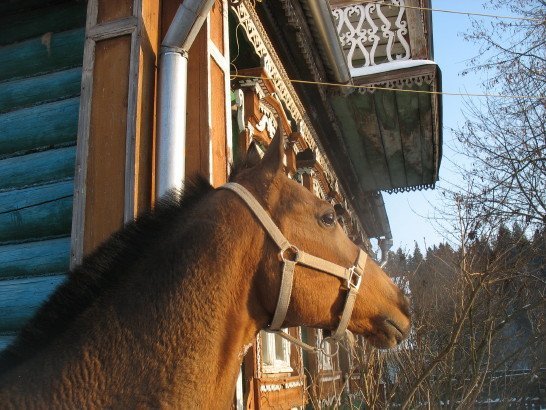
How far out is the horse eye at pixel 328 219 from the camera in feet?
7.77

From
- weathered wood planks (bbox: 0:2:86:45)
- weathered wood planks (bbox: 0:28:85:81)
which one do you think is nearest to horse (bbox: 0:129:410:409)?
weathered wood planks (bbox: 0:28:85:81)

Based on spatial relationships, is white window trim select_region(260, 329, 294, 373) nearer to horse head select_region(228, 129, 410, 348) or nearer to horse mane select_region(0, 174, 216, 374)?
horse head select_region(228, 129, 410, 348)

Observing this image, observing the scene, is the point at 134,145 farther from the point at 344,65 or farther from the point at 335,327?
the point at 344,65

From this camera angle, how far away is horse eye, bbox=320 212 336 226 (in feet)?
7.77

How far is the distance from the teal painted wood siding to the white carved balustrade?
12.3ft

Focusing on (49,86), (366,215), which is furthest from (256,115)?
(366,215)

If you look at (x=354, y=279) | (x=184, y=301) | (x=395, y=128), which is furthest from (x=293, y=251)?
(x=395, y=128)

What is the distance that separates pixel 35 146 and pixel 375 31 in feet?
15.0

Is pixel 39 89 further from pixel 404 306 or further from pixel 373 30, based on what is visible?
pixel 373 30

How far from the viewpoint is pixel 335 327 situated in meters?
2.43

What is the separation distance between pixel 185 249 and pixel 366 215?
40.1ft

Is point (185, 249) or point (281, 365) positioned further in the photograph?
point (281, 365)

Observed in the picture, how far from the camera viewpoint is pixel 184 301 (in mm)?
1926

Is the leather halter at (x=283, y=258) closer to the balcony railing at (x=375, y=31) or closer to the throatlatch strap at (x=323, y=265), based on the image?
the throatlatch strap at (x=323, y=265)
